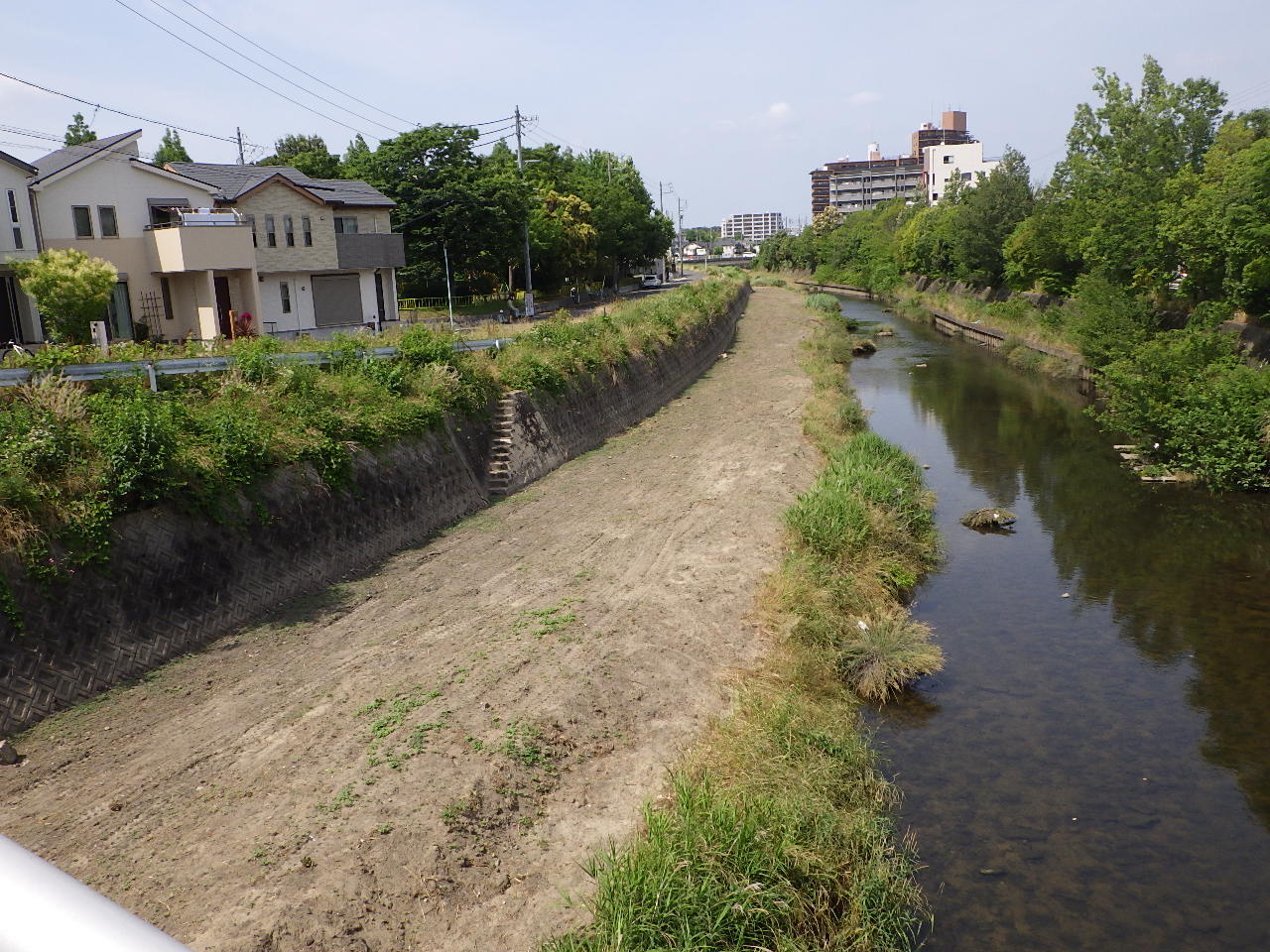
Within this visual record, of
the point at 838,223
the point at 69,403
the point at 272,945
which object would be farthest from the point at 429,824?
the point at 838,223

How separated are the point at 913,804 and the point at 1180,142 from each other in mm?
40535

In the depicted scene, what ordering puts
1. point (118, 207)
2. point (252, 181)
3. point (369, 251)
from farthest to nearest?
point (369, 251)
point (252, 181)
point (118, 207)

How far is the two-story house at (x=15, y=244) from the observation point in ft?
92.7

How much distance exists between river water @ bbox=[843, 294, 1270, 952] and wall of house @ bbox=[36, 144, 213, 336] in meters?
27.5

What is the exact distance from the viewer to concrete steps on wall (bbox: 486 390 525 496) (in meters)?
21.5

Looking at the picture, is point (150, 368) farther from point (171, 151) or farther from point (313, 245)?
point (171, 151)

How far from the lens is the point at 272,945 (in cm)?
741

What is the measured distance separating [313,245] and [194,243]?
25.7 ft

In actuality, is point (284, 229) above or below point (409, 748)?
above

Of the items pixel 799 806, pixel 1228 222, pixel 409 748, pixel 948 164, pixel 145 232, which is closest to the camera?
pixel 799 806

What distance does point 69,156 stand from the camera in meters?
32.5

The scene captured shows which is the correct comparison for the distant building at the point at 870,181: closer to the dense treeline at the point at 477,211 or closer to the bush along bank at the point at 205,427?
the dense treeline at the point at 477,211

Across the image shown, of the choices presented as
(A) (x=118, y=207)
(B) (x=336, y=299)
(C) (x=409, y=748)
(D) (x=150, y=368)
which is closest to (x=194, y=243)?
(A) (x=118, y=207)

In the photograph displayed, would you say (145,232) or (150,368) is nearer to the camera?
(150,368)
